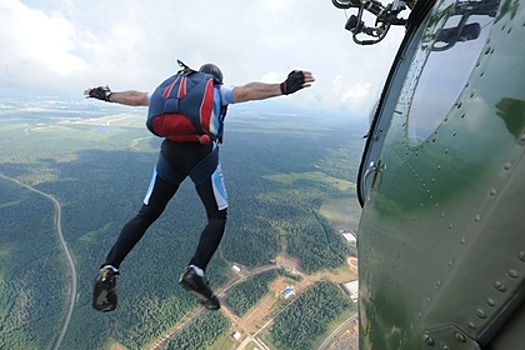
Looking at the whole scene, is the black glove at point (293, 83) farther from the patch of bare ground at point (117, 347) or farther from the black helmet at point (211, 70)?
the patch of bare ground at point (117, 347)

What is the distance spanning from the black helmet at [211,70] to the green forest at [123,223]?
21.8m

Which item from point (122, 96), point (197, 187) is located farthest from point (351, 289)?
point (122, 96)

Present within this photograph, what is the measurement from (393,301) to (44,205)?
4843cm

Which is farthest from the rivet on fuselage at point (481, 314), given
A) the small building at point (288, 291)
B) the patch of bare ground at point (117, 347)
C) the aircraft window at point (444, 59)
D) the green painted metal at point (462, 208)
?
the small building at point (288, 291)

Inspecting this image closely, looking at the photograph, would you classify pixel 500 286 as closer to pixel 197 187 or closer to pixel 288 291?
pixel 197 187

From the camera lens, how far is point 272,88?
1.91 meters

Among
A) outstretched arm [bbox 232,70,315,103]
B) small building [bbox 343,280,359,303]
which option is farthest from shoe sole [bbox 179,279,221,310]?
small building [bbox 343,280,359,303]

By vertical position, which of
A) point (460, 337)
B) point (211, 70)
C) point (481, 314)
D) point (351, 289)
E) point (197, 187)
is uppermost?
point (211, 70)

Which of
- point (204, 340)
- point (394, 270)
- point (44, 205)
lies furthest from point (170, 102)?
point (44, 205)

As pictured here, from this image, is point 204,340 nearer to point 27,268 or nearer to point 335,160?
point 27,268

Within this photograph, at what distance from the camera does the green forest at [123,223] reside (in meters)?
21.6

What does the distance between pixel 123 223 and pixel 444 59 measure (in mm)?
38641

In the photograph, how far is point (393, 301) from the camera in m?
1.19

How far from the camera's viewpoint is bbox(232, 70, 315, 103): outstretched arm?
1.82 m
